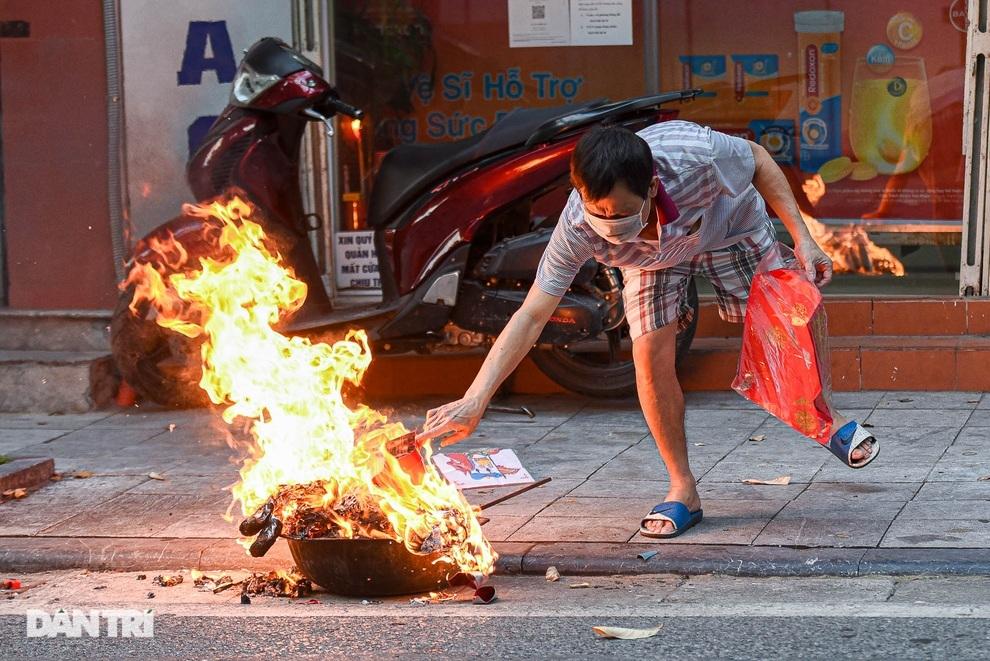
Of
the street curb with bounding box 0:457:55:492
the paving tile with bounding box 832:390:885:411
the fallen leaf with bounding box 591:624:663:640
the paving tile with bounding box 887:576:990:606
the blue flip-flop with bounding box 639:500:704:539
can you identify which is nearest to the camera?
the fallen leaf with bounding box 591:624:663:640

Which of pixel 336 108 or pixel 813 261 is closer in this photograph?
pixel 813 261

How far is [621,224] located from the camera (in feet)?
15.0

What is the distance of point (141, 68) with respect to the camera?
356 inches

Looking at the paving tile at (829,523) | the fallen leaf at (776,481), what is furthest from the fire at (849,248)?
the paving tile at (829,523)

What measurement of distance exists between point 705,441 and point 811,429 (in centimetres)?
172

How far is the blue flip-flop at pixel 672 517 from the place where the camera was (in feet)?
17.3

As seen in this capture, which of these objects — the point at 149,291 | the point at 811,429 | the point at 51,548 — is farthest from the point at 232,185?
the point at 811,429

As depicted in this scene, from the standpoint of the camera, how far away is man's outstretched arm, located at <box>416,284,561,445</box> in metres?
4.46

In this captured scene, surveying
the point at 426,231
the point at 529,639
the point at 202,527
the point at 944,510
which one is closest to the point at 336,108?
the point at 426,231

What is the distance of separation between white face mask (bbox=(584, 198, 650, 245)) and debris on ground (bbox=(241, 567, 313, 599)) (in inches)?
60.3

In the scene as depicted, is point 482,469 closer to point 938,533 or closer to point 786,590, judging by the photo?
point 786,590

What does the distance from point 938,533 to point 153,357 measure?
4.63 m

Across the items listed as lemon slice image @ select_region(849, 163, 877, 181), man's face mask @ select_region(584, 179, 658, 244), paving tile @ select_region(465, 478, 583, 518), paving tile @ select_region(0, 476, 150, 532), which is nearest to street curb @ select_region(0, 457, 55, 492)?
paving tile @ select_region(0, 476, 150, 532)

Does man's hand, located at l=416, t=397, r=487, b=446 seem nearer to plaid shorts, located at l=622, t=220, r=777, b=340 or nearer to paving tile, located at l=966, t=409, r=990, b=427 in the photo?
plaid shorts, located at l=622, t=220, r=777, b=340
